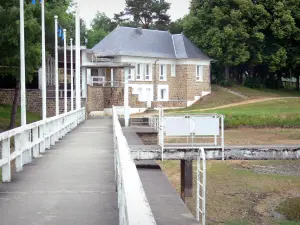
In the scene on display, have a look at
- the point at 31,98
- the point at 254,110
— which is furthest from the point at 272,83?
the point at 31,98

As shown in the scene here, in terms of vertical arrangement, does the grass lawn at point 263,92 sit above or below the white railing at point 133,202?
above

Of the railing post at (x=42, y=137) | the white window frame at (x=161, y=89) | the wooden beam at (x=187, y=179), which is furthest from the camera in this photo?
the white window frame at (x=161, y=89)

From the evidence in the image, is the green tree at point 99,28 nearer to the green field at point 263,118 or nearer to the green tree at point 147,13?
the green tree at point 147,13

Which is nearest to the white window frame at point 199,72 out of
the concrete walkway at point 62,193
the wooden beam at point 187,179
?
the wooden beam at point 187,179

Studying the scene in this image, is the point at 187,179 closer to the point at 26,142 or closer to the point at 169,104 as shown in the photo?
the point at 26,142

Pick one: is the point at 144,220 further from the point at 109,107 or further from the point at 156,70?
the point at 156,70

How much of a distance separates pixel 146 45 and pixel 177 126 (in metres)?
39.5

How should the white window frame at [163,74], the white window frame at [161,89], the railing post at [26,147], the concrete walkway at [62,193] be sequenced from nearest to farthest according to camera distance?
the concrete walkway at [62,193], the railing post at [26,147], the white window frame at [161,89], the white window frame at [163,74]

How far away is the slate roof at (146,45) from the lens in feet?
178

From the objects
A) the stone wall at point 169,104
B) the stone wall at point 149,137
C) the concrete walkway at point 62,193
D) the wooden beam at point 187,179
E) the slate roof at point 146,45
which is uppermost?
the slate roof at point 146,45

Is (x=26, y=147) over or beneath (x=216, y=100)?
beneath

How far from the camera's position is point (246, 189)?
70.8 ft

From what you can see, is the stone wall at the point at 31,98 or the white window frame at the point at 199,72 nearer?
the stone wall at the point at 31,98

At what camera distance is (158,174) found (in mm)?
14297
